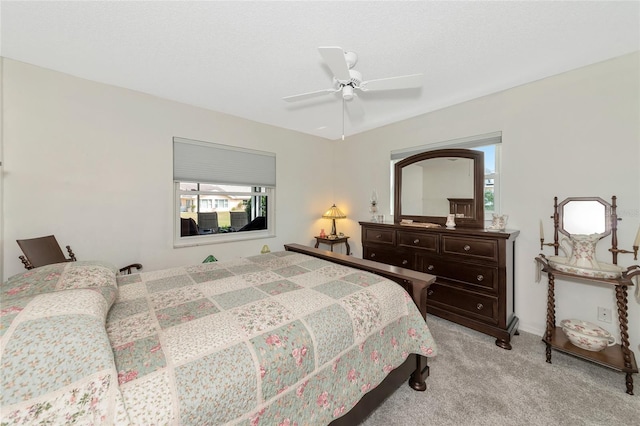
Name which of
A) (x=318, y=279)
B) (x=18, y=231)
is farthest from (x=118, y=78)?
(x=318, y=279)

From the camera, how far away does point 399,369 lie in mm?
1606

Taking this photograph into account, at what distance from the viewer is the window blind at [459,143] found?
108 inches

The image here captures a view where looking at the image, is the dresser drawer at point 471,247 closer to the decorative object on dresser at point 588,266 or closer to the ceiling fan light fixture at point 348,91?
the decorative object on dresser at point 588,266

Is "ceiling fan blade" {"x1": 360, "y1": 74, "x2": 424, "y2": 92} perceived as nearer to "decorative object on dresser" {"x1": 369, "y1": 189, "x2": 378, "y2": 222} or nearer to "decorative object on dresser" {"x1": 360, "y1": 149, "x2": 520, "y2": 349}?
"decorative object on dresser" {"x1": 360, "y1": 149, "x2": 520, "y2": 349}

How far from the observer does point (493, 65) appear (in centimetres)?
218

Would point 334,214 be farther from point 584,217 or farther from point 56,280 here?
point 56,280

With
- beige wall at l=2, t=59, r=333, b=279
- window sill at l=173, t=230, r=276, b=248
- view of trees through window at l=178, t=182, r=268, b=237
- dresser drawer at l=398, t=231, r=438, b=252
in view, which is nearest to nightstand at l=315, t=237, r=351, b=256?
window sill at l=173, t=230, r=276, b=248

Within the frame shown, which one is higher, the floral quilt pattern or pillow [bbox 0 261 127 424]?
pillow [bbox 0 261 127 424]

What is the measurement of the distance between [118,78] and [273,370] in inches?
118

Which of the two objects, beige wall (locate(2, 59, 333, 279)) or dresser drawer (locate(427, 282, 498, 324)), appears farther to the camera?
dresser drawer (locate(427, 282, 498, 324))

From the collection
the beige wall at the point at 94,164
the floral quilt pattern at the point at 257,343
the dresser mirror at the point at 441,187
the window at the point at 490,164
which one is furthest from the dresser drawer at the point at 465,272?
the beige wall at the point at 94,164

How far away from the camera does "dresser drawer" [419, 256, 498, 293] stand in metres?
2.37

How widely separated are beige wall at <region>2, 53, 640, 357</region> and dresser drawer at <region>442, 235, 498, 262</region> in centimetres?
50

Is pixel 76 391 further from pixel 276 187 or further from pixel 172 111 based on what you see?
pixel 276 187
